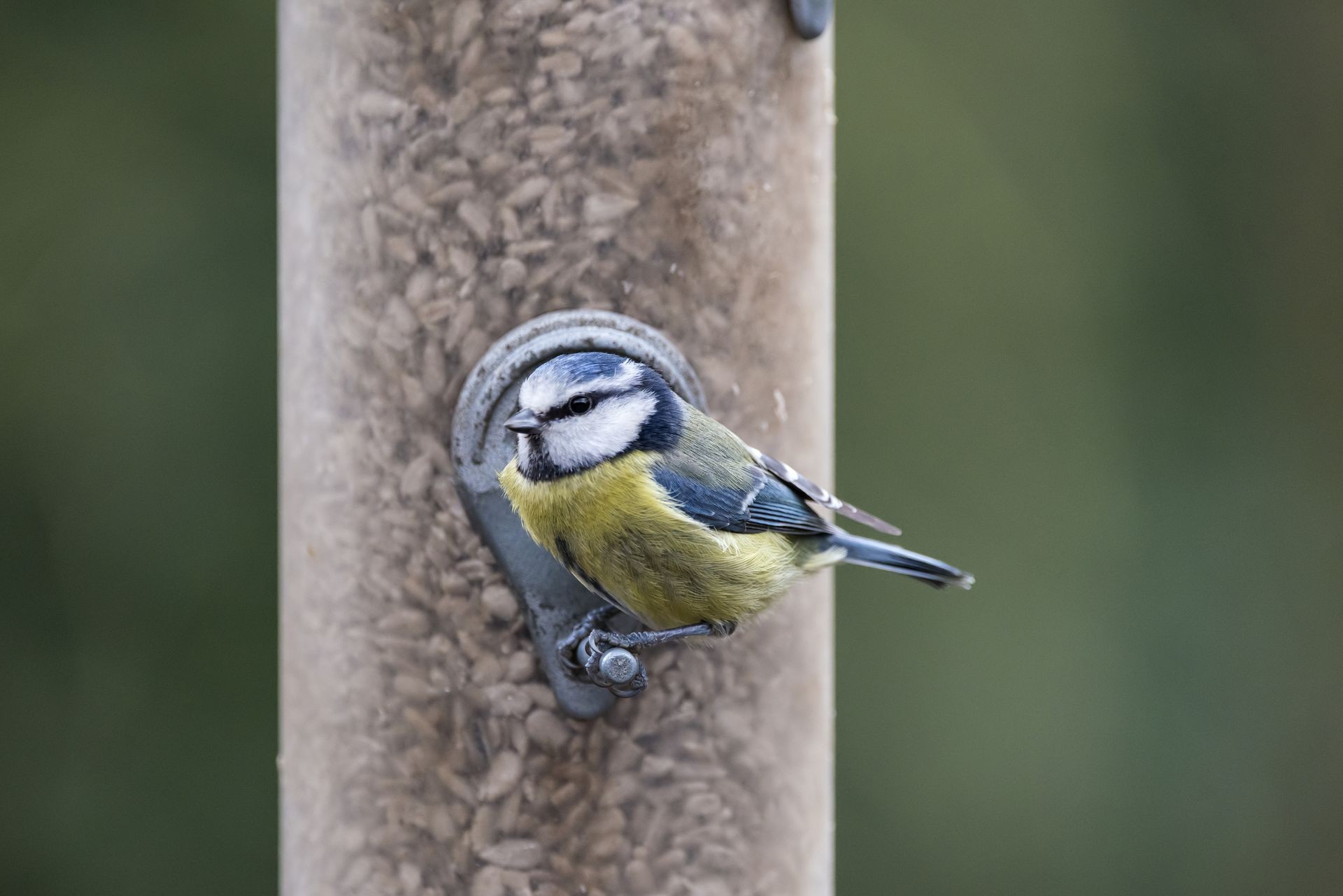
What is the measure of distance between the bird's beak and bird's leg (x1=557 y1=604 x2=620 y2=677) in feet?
0.76

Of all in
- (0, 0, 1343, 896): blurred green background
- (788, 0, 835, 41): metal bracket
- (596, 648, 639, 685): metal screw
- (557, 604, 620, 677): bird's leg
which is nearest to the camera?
(596, 648, 639, 685): metal screw

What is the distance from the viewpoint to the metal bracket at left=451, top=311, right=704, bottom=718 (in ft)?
4.91

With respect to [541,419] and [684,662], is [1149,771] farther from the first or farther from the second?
[541,419]

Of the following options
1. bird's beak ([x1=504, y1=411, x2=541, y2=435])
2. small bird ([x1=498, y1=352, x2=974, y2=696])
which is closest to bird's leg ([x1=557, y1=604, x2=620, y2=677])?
small bird ([x1=498, y1=352, x2=974, y2=696])

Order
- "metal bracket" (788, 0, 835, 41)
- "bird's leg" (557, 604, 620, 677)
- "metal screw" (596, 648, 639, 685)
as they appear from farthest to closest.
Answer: "metal bracket" (788, 0, 835, 41) < "bird's leg" (557, 604, 620, 677) < "metal screw" (596, 648, 639, 685)

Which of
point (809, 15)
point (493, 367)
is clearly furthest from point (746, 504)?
point (809, 15)

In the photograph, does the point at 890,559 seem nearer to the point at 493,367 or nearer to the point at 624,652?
the point at 624,652

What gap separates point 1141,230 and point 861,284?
81 centimetres

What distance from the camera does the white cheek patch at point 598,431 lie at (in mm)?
1417

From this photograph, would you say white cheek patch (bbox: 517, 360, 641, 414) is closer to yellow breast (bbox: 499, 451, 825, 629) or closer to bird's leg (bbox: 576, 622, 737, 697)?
yellow breast (bbox: 499, 451, 825, 629)

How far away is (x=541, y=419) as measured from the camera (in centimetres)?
141

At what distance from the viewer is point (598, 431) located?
1.43m

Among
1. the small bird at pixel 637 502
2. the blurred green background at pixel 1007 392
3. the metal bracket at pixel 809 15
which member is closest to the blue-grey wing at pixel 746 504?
the small bird at pixel 637 502

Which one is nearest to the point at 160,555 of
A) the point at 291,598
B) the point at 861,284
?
the point at 291,598
